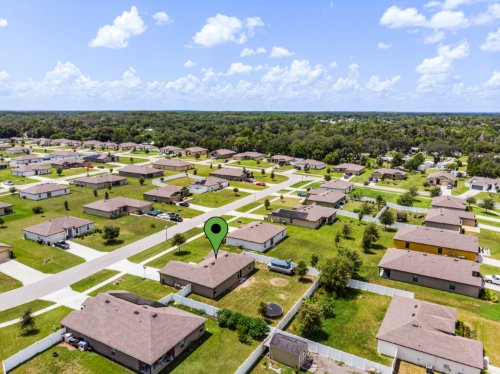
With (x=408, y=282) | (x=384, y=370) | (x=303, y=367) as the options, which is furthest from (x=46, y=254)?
(x=408, y=282)

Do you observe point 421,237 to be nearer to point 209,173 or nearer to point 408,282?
point 408,282

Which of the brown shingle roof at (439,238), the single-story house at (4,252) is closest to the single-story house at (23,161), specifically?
the single-story house at (4,252)

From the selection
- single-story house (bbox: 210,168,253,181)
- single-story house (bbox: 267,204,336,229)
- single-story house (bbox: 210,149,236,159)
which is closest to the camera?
single-story house (bbox: 267,204,336,229)

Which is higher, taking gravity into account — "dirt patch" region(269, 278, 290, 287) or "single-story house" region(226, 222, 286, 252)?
"single-story house" region(226, 222, 286, 252)

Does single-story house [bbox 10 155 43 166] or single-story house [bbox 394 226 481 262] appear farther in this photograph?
single-story house [bbox 10 155 43 166]

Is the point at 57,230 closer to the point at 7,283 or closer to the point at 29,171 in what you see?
the point at 7,283

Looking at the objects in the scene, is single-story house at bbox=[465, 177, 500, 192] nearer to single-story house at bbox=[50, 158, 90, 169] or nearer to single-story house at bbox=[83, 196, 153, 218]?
single-story house at bbox=[83, 196, 153, 218]

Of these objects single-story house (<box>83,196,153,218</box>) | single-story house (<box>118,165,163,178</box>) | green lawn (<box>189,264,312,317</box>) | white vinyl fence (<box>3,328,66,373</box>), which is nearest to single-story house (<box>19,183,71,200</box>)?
single-story house (<box>83,196,153,218</box>)
